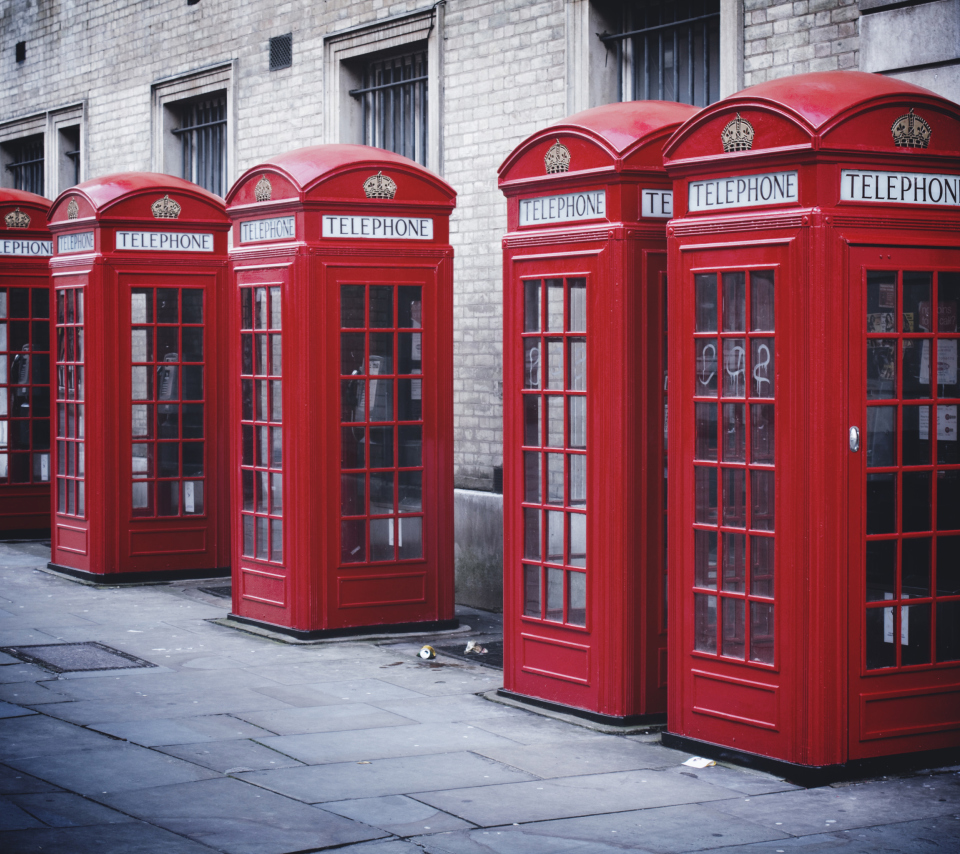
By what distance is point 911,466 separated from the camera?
21.2 ft

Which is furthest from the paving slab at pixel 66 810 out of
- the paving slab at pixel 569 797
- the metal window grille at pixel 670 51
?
the metal window grille at pixel 670 51

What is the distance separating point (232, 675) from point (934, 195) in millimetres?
4816

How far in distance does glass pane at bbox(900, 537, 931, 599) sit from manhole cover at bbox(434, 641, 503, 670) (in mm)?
3144

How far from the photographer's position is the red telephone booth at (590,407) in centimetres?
720

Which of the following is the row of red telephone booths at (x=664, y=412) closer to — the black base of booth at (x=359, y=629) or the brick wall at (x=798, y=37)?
the black base of booth at (x=359, y=629)

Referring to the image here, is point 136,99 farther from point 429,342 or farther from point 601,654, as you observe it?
point 601,654

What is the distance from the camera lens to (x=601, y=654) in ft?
24.1

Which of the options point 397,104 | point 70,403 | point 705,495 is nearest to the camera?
point 705,495

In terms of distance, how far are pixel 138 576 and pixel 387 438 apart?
138 inches

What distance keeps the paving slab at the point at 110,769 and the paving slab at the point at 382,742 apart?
54 cm

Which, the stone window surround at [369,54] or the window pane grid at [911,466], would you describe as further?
the stone window surround at [369,54]

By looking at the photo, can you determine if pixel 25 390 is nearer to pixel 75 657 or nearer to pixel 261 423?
pixel 261 423

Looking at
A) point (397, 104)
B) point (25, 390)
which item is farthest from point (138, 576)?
point (397, 104)

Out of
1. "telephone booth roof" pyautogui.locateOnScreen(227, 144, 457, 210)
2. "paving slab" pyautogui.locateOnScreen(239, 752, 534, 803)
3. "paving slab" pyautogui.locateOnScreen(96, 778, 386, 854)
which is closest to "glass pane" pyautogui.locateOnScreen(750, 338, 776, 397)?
"paving slab" pyautogui.locateOnScreen(239, 752, 534, 803)
